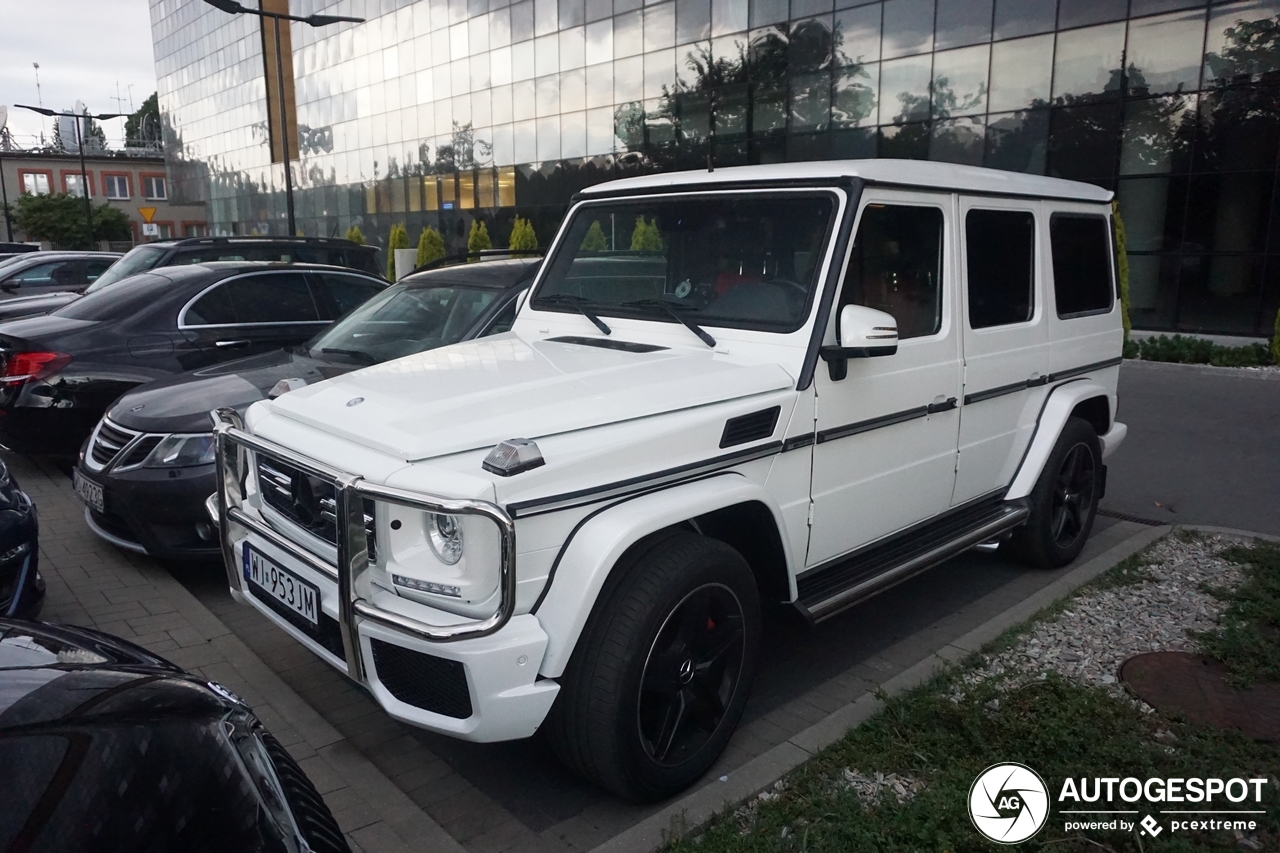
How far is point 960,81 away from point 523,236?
12.9 meters

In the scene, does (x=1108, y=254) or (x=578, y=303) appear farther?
(x=1108, y=254)

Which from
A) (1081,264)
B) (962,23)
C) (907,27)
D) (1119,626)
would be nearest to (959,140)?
(962,23)

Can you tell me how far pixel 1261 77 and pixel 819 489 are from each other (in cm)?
1454

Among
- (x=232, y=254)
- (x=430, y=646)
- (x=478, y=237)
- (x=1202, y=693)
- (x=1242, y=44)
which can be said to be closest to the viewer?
(x=430, y=646)

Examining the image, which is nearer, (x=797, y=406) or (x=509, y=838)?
(x=509, y=838)

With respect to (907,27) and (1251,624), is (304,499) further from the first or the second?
(907,27)

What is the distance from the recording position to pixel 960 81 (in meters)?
17.5

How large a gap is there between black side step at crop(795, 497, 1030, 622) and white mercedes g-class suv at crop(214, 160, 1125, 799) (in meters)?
0.02

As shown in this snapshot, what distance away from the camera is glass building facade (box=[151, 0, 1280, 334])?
14.9m

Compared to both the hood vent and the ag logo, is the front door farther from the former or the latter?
the ag logo

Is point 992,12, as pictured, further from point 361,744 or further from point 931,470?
point 361,744

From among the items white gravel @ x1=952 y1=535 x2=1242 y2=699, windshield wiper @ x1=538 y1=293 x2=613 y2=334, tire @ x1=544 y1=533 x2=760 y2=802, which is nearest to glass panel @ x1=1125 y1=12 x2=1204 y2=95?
white gravel @ x1=952 y1=535 x2=1242 y2=699

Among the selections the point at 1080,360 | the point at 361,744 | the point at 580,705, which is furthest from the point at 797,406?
the point at 1080,360

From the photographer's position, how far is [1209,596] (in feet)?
16.7
